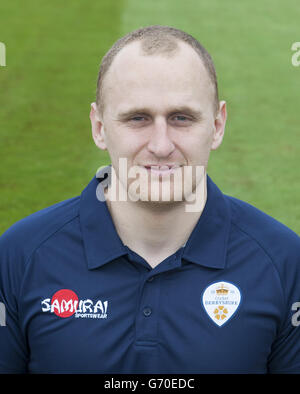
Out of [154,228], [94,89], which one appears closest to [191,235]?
[154,228]

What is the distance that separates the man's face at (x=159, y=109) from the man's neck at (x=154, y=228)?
173mm

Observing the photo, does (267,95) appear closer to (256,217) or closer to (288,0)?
(288,0)

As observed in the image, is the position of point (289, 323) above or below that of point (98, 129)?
below

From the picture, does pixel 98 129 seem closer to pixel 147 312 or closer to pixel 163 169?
pixel 163 169

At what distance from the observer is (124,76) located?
2.59 metres

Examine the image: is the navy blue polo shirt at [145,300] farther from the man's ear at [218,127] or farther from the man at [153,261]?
the man's ear at [218,127]

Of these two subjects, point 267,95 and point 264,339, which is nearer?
point 264,339

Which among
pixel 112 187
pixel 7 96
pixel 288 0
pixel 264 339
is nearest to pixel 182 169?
pixel 112 187

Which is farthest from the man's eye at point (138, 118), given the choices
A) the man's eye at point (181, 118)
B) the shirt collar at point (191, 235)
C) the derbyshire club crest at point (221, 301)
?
the derbyshire club crest at point (221, 301)

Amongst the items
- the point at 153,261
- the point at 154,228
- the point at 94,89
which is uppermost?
the point at 94,89

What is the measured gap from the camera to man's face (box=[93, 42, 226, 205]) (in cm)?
254

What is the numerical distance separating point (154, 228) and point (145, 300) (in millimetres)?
283

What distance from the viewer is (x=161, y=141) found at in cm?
254
